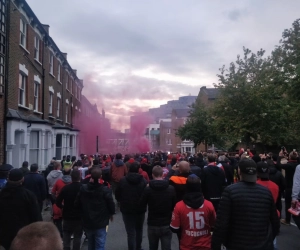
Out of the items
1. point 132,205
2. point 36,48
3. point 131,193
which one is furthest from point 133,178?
point 36,48

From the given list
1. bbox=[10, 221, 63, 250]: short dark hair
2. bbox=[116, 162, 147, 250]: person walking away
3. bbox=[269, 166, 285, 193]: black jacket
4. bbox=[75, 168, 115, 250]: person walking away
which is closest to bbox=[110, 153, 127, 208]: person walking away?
bbox=[116, 162, 147, 250]: person walking away

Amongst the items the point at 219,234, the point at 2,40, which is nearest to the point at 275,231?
the point at 219,234

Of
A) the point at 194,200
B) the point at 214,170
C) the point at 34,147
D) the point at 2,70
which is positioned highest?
the point at 2,70

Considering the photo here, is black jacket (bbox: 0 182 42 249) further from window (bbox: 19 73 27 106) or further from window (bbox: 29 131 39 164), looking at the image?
window (bbox: 29 131 39 164)

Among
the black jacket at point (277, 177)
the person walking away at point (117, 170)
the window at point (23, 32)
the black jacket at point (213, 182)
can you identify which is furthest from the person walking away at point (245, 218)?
the window at point (23, 32)

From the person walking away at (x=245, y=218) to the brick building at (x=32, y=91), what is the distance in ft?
34.9

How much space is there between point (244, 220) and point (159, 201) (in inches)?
75.0

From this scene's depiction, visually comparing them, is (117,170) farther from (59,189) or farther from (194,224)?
(194,224)

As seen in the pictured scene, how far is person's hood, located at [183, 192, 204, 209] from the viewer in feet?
13.9

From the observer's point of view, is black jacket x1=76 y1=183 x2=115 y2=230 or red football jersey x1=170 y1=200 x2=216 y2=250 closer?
red football jersey x1=170 y1=200 x2=216 y2=250

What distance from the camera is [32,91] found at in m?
16.0

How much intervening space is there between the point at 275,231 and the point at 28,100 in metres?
13.8

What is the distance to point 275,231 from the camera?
149 inches

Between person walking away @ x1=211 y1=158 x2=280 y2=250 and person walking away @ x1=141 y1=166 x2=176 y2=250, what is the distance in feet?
5.48
